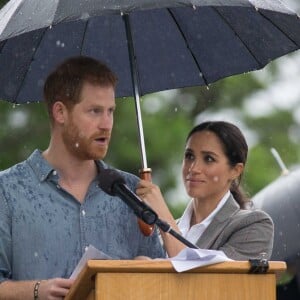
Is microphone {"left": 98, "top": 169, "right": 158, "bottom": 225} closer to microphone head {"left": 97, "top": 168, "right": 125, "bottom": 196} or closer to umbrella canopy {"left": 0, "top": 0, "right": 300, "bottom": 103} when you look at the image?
microphone head {"left": 97, "top": 168, "right": 125, "bottom": 196}

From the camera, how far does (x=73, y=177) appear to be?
7.21 meters

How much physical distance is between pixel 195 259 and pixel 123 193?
1.99 feet

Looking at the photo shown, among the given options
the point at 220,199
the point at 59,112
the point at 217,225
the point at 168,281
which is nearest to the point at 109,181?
the point at 59,112

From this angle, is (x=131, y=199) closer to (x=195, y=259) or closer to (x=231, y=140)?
(x=195, y=259)

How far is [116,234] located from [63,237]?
0.25 m

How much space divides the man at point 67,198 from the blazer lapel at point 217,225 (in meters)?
0.76

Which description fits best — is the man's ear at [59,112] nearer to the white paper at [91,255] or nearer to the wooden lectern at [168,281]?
the white paper at [91,255]

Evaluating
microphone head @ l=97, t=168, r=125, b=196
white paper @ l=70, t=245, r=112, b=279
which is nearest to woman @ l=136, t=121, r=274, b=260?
microphone head @ l=97, t=168, r=125, b=196

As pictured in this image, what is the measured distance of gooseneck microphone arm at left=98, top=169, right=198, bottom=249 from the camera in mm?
6586

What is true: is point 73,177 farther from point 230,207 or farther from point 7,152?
point 7,152

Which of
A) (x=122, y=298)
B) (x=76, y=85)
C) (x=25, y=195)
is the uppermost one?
(x=76, y=85)

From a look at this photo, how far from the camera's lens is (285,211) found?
34.4 feet

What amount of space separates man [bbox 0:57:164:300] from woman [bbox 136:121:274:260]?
770mm

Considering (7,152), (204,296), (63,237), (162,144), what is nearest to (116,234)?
(63,237)
